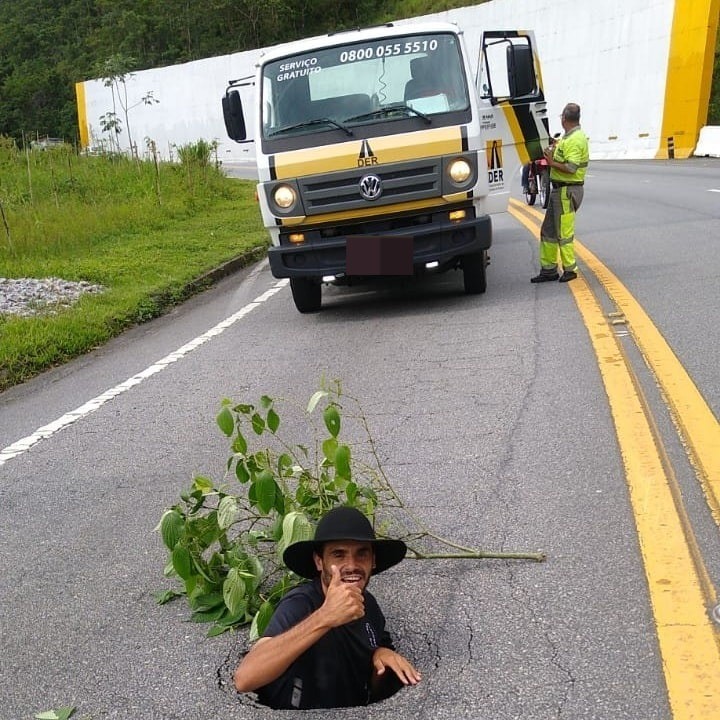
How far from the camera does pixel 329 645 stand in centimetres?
286

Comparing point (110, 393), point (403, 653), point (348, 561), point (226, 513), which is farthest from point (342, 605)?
point (110, 393)

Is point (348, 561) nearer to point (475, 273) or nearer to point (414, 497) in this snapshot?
point (414, 497)

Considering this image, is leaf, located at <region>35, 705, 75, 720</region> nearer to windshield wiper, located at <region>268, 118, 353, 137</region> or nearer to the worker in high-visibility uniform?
windshield wiper, located at <region>268, 118, 353, 137</region>

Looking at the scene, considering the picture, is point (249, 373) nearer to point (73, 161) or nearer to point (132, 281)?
point (132, 281)

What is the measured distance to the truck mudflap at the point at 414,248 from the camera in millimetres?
8594

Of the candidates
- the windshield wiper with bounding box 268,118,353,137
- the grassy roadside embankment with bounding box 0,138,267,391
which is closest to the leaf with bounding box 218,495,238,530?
the grassy roadside embankment with bounding box 0,138,267,391

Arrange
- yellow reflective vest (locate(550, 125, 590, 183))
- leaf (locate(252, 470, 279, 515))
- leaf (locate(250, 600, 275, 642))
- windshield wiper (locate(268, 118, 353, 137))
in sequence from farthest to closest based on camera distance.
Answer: yellow reflective vest (locate(550, 125, 590, 183)) < windshield wiper (locate(268, 118, 353, 137)) < leaf (locate(252, 470, 279, 515)) < leaf (locate(250, 600, 275, 642))

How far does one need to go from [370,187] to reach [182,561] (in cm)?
557

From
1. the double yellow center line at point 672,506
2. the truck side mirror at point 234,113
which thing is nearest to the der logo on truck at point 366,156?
the truck side mirror at point 234,113

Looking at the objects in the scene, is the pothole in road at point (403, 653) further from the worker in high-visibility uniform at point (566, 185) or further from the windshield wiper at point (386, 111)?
the worker in high-visibility uniform at point (566, 185)

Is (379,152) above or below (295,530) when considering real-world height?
above

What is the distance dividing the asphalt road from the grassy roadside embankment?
646 mm

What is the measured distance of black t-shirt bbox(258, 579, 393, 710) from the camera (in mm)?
2814

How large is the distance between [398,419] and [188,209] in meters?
15.5
